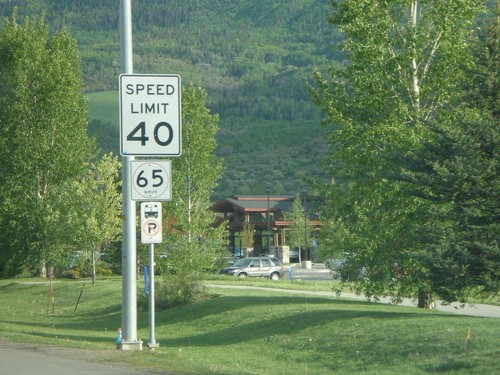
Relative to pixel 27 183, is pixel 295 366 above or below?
below

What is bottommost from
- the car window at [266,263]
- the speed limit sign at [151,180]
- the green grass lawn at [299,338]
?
the green grass lawn at [299,338]

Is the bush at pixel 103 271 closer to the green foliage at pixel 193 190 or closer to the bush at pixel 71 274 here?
the bush at pixel 71 274

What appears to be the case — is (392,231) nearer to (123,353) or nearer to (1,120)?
(123,353)

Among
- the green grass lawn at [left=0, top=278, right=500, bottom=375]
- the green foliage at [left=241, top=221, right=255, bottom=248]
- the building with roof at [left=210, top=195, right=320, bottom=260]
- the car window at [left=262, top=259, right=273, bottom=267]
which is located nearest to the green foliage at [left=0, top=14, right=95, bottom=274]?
the car window at [left=262, top=259, right=273, bottom=267]

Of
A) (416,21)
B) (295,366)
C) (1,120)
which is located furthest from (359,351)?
(1,120)

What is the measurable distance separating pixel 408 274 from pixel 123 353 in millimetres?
12467

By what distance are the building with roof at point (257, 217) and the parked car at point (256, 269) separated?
2766 centimetres

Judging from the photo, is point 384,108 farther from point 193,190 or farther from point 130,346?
point 193,190

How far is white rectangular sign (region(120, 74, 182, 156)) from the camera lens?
15789 mm

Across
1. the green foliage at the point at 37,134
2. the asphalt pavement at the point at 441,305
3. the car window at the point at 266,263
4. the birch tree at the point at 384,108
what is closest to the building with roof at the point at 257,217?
the asphalt pavement at the point at 441,305

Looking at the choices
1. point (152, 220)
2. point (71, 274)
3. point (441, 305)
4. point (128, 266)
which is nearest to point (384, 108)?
point (441, 305)

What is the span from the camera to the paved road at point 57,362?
1347cm

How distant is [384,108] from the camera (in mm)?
27062

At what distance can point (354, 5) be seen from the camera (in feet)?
87.0
